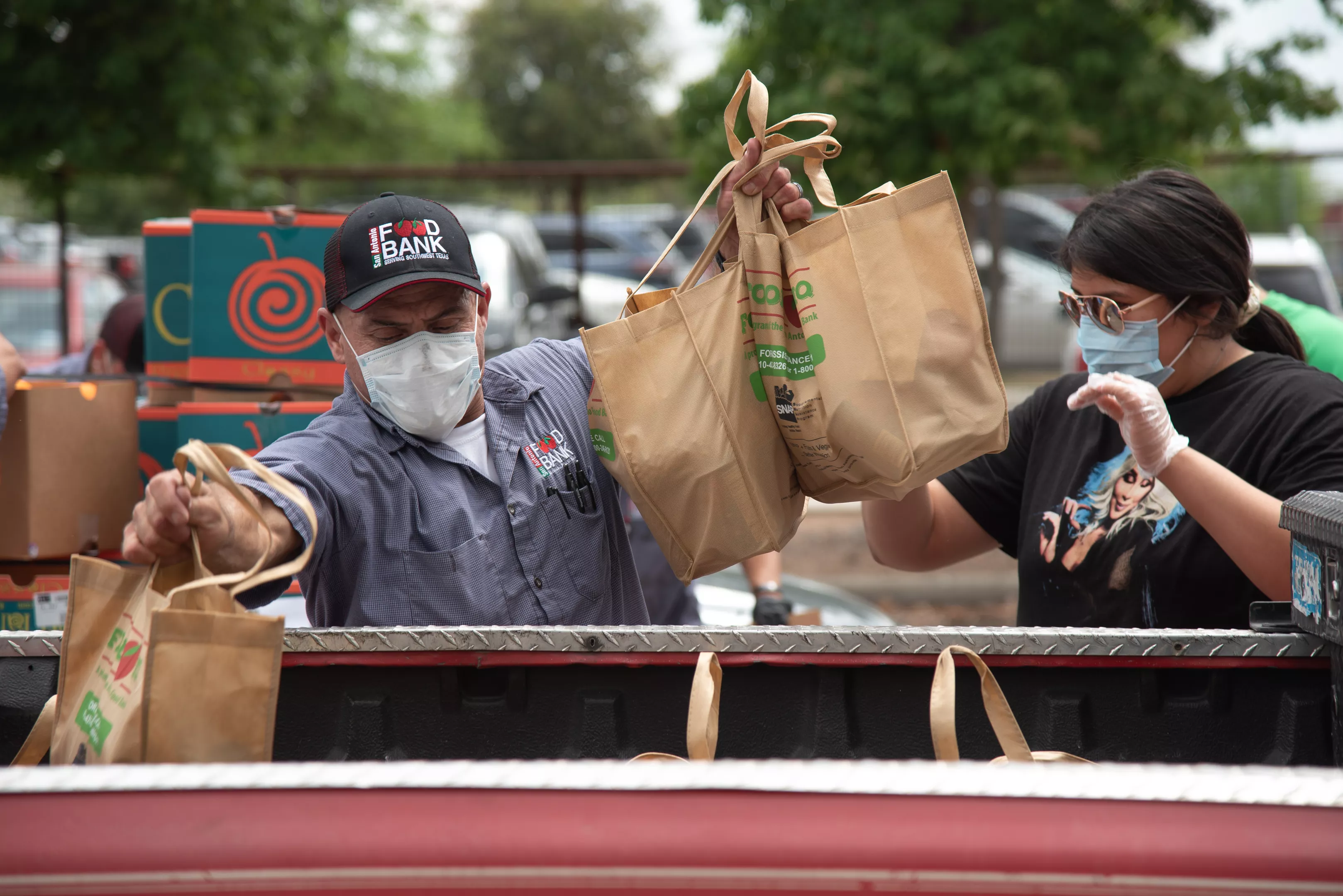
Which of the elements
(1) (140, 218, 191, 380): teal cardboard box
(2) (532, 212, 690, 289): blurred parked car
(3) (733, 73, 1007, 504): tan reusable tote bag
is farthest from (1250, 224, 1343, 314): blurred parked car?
(2) (532, 212, 690, 289): blurred parked car

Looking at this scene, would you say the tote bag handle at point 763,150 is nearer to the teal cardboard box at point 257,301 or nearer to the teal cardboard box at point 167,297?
the teal cardboard box at point 257,301

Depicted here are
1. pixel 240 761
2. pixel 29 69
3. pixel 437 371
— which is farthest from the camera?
pixel 29 69

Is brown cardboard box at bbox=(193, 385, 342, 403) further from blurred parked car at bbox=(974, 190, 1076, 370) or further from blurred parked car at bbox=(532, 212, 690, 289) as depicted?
blurred parked car at bbox=(532, 212, 690, 289)

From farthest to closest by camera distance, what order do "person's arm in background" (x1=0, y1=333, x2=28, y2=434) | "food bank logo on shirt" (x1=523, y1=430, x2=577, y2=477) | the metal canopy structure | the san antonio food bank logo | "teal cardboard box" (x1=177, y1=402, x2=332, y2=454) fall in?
the metal canopy structure → the san antonio food bank logo → "teal cardboard box" (x1=177, y1=402, x2=332, y2=454) → "person's arm in background" (x1=0, y1=333, x2=28, y2=434) → "food bank logo on shirt" (x1=523, y1=430, x2=577, y2=477)

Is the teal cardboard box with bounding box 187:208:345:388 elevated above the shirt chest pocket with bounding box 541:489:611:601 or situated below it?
above

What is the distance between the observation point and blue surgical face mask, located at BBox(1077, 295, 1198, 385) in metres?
2.49

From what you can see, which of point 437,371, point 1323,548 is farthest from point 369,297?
point 1323,548

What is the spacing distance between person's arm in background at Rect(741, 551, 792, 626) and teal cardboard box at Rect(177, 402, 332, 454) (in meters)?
1.60

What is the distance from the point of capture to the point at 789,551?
9.44m

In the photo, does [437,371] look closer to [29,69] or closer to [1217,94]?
[29,69]

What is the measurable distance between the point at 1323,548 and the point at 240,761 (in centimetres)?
163

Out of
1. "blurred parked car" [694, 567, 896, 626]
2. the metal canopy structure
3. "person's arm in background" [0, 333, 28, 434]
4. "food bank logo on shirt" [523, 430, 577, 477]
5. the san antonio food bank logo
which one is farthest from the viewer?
the metal canopy structure

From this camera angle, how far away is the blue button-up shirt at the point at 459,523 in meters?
2.20

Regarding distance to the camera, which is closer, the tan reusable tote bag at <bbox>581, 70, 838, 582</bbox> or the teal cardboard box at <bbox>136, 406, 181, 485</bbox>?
the tan reusable tote bag at <bbox>581, 70, 838, 582</bbox>
